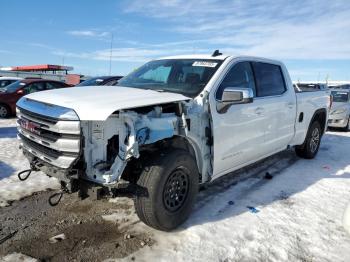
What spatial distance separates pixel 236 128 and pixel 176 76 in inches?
40.6

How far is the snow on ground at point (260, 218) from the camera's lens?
361 cm

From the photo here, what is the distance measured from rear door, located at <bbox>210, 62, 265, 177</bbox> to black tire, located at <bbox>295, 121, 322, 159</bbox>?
2.36m

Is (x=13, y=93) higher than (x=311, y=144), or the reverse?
(x=13, y=93)

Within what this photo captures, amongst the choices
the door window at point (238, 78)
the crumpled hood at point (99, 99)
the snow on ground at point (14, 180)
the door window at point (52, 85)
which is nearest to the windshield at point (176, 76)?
the door window at point (238, 78)

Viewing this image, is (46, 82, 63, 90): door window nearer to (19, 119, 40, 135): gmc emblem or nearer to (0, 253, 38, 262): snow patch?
(19, 119, 40, 135): gmc emblem

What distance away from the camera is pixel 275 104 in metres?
5.70

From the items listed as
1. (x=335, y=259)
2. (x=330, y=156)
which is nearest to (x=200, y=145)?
(x=335, y=259)

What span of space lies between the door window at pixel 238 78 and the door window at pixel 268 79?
19 centimetres

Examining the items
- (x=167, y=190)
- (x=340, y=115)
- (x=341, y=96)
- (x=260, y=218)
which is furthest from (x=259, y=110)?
(x=341, y=96)

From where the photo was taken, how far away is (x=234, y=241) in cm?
382

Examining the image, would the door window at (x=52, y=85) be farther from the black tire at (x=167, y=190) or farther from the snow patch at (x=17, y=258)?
the snow patch at (x=17, y=258)

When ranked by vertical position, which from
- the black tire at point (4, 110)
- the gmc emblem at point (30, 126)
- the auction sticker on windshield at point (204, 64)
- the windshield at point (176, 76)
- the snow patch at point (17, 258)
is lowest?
the snow patch at point (17, 258)

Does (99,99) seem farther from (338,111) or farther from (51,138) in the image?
(338,111)

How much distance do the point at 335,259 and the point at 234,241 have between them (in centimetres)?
96
